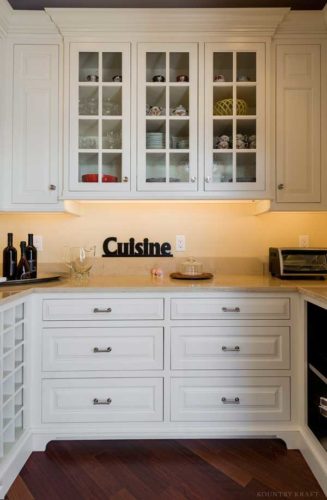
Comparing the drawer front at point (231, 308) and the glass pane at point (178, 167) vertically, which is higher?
the glass pane at point (178, 167)

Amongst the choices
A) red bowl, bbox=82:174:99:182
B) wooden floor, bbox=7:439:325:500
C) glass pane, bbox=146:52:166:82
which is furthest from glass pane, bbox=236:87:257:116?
wooden floor, bbox=7:439:325:500

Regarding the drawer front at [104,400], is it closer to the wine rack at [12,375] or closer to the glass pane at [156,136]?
the wine rack at [12,375]

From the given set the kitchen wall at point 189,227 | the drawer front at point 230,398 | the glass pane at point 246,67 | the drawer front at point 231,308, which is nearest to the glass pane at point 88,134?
the kitchen wall at point 189,227

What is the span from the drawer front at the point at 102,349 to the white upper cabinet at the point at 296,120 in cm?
126

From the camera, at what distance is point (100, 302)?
1.69 meters

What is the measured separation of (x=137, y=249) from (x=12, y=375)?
1.13 m

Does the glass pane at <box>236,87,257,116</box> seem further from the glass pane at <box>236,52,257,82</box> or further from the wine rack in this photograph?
the wine rack

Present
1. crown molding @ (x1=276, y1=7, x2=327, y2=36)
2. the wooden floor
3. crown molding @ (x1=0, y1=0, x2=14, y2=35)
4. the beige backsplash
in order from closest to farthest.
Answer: the wooden floor
crown molding @ (x1=0, y1=0, x2=14, y2=35)
crown molding @ (x1=276, y1=7, x2=327, y2=36)
the beige backsplash

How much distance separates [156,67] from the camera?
6.38ft

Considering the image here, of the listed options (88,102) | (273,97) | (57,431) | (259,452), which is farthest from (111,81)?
(259,452)

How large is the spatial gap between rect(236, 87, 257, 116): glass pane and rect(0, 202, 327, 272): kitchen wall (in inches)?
25.3

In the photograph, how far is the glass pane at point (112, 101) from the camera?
1.95 meters

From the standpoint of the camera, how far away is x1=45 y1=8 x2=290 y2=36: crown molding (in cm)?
184

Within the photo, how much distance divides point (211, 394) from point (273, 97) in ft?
6.13
